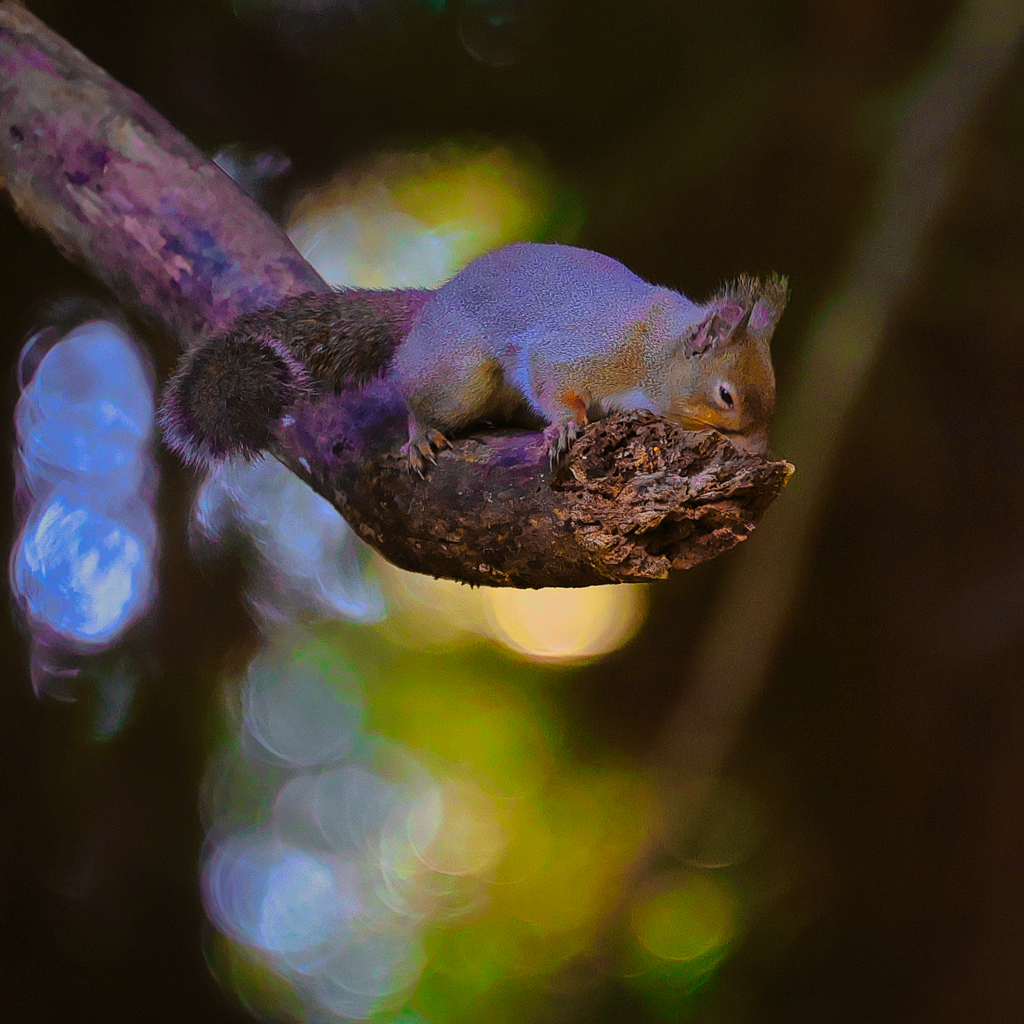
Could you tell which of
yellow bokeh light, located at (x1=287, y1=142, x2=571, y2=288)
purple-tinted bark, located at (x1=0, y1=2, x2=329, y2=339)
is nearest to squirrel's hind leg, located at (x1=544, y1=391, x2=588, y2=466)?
purple-tinted bark, located at (x1=0, y1=2, x2=329, y2=339)

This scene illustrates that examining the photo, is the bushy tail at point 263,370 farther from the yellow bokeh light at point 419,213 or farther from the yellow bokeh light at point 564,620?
the yellow bokeh light at point 564,620

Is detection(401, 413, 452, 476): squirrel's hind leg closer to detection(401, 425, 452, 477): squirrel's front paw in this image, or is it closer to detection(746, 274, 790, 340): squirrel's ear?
detection(401, 425, 452, 477): squirrel's front paw

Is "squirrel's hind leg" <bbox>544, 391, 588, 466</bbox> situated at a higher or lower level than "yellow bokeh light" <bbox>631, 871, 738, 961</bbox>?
higher

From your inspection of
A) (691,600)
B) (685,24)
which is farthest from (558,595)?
(685,24)

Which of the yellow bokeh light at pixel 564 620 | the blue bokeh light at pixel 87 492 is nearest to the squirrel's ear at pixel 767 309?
the yellow bokeh light at pixel 564 620

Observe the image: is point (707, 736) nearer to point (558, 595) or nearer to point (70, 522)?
point (558, 595)

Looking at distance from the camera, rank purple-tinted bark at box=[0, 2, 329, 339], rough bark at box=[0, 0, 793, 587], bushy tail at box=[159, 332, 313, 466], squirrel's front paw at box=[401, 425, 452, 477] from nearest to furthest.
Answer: rough bark at box=[0, 0, 793, 587] → squirrel's front paw at box=[401, 425, 452, 477] → bushy tail at box=[159, 332, 313, 466] → purple-tinted bark at box=[0, 2, 329, 339]

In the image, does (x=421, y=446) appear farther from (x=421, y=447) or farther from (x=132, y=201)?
(x=132, y=201)
